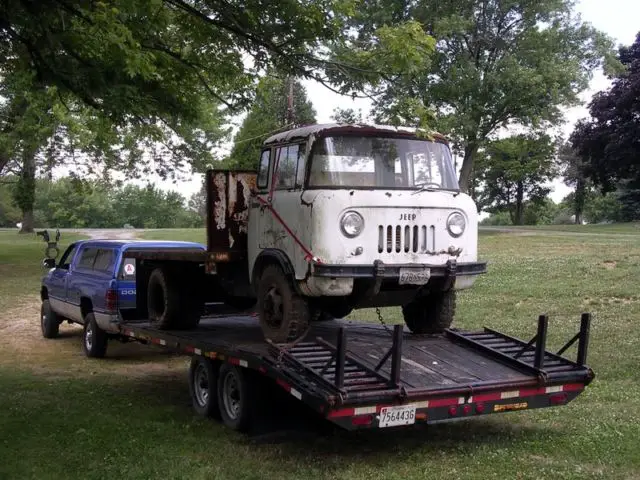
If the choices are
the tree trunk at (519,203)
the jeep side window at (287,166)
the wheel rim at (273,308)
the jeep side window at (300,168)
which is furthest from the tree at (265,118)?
the tree trunk at (519,203)

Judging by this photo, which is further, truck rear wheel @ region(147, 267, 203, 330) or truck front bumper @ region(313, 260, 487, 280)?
truck rear wheel @ region(147, 267, 203, 330)

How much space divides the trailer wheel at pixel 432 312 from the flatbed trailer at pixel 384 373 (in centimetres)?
13

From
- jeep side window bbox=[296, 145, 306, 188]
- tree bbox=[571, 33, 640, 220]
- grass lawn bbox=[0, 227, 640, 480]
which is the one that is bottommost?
grass lawn bbox=[0, 227, 640, 480]

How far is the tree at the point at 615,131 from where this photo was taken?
121 ft

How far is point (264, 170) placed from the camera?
7.54 meters

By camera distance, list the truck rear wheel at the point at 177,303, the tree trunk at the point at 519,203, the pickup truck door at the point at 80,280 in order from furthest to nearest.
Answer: the tree trunk at the point at 519,203
the pickup truck door at the point at 80,280
the truck rear wheel at the point at 177,303

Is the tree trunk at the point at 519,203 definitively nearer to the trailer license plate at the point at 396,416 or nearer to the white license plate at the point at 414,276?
the white license plate at the point at 414,276

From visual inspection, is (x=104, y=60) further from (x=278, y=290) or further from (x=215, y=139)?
(x=215, y=139)

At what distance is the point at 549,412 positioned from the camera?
752 centimetres

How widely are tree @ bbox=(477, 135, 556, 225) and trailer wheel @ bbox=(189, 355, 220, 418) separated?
41604 millimetres

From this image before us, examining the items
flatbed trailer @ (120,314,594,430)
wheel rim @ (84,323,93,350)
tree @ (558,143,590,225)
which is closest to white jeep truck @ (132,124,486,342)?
flatbed trailer @ (120,314,594,430)

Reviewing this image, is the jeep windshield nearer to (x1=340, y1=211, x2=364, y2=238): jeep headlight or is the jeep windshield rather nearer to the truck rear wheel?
(x1=340, y1=211, x2=364, y2=238): jeep headlight

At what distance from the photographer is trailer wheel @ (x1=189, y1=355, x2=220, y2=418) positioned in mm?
7492

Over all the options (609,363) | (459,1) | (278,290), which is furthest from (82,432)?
(459,1)
